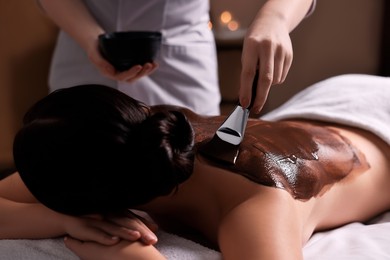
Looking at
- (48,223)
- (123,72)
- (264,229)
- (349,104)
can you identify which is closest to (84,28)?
(123,72)

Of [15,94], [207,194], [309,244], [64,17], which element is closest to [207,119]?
[207,194]

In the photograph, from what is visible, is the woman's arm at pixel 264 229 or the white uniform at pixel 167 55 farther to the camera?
the white uniform at pixel 167 55

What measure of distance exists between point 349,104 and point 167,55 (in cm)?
54

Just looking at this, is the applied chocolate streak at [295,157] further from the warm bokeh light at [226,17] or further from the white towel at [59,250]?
the warm bokeh light at [226,17]

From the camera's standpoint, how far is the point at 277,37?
99 centimetres

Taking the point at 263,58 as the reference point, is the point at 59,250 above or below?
below

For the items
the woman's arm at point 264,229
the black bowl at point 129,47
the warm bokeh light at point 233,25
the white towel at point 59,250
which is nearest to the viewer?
the woman's arm at point 264,229

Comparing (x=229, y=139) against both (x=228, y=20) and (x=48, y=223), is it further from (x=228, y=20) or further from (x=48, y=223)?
(x=228, y=20)

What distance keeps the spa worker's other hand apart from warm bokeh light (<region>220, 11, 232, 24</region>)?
1604 millimetres

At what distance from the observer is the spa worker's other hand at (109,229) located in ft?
3.17

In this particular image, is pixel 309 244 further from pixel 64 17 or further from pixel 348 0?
pixel 348 0

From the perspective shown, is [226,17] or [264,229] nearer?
[264,229]

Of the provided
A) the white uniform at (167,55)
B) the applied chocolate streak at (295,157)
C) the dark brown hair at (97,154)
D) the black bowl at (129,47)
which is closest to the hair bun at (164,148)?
the dark brown hair at (97,154)

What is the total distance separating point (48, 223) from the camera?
1060 mm
